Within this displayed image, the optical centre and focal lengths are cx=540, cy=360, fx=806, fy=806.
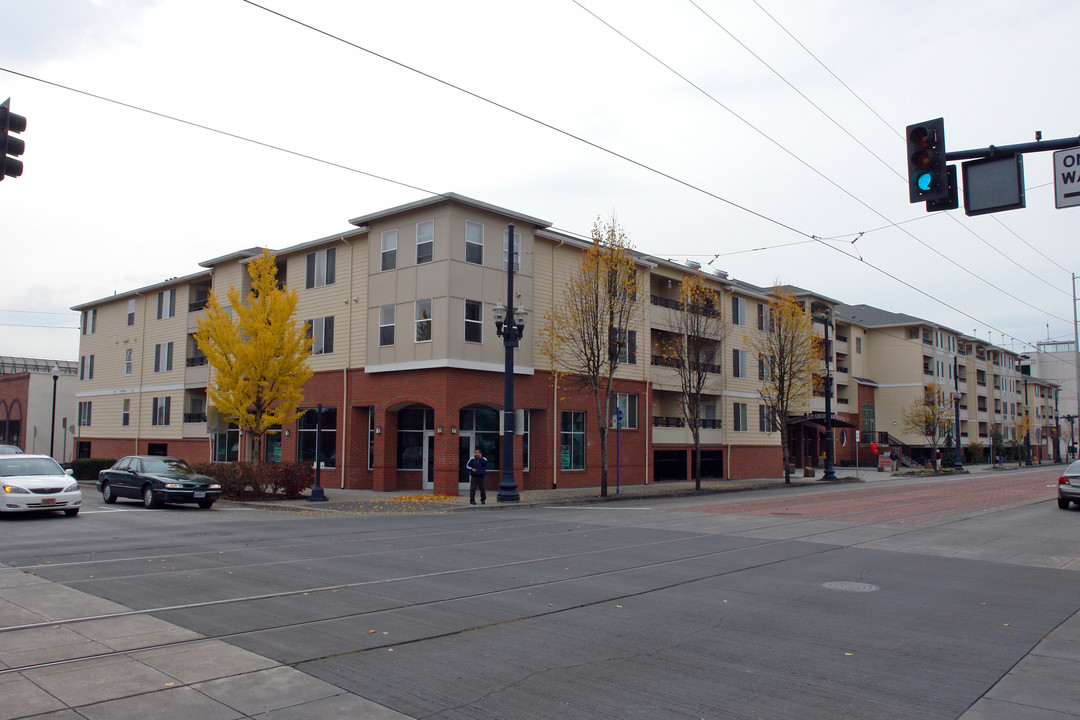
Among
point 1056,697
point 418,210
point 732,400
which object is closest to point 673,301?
point 732,400

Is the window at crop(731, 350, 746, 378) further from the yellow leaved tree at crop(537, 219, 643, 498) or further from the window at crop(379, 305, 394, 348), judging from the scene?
the window at crop(379, 305, 394, 348)

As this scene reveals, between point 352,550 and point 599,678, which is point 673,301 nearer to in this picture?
point 352,550

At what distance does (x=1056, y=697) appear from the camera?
608cm

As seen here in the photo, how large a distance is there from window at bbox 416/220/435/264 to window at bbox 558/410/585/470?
8806 millimetres

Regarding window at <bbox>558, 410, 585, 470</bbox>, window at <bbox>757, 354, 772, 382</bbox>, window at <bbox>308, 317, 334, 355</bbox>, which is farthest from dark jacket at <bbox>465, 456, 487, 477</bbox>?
window at <bbox>757, 354, 772, 382</bbox>

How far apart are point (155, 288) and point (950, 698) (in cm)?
4868

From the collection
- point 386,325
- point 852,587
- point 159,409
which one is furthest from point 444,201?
point 159,409

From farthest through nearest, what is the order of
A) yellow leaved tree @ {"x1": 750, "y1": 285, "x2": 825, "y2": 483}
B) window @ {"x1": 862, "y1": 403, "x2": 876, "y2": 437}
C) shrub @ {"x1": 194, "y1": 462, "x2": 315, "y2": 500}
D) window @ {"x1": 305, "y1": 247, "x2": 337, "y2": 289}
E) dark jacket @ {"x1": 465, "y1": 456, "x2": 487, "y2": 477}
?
window @ {"x1": 862, "y1": 403, "x2": 876, "y2": 437} < yellow leaved tree @ {"x1": 750, "y1": 285, "x2": 825, "y2": 483} < window @ {"x1": 305, "y1": 247, "x2": 337, "y2": 289} < shrub @ {"x1": 194, "y1": 462, "x2": 315, "y2": 500} < dark jacket @ {"x1": 465, "y1": 456, "x2": 487, "y2": 477}

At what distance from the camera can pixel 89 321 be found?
53.8m

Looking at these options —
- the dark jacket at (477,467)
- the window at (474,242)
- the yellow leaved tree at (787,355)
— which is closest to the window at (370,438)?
the window at (474,242)

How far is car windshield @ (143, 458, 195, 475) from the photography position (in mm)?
23344

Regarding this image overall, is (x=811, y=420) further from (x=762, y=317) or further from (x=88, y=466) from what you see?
(x=88, y=466)

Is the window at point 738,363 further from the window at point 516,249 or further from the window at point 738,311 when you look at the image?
the window at point 516,249

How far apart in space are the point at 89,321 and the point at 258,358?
3333 cm
